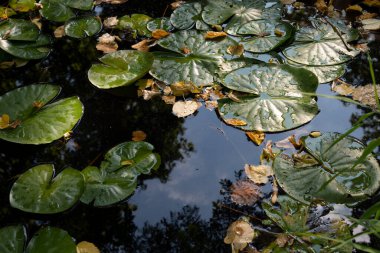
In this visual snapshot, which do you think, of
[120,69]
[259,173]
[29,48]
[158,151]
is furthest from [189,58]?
[29,48]

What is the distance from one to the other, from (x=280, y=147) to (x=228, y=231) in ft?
1.77

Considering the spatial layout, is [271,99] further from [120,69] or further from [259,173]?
[120,69]

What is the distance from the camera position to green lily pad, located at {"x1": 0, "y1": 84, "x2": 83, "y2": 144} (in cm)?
195

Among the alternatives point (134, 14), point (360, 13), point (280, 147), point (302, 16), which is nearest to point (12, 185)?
point (280, 147)

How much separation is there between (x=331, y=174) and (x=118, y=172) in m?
0.95

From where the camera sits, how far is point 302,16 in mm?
2881

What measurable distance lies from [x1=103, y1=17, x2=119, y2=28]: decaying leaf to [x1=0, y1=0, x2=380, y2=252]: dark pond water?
0.31 m

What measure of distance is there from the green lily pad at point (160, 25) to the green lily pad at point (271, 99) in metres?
0.72

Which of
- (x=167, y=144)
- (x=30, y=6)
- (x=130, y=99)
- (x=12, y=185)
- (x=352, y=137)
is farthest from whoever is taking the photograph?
(x=30, y=6)

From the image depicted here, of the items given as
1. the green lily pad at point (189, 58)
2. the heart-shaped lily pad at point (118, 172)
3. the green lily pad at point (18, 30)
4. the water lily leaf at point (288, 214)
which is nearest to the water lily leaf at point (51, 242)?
the heart-shaped lily pad at point (118, 172)

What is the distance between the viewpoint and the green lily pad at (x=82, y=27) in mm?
2711

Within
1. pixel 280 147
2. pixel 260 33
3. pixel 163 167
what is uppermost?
pixel 260 33

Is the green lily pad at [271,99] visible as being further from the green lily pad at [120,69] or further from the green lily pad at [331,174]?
the green lily pad at [120,69]

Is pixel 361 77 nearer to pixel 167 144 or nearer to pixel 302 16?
pixel 302 16
